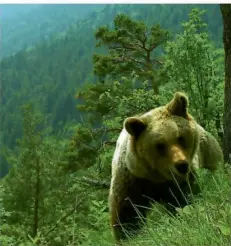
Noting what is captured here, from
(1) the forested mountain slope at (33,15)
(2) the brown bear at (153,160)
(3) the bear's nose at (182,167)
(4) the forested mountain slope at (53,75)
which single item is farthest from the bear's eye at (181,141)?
(4) the forested mountain slope at (53,75)

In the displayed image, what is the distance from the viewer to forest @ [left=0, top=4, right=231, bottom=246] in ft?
13.5

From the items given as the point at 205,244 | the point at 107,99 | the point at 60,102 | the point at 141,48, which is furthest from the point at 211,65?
the point at 60,102

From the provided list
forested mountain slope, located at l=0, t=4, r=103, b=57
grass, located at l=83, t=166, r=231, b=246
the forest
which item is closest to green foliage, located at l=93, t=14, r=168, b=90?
the forest

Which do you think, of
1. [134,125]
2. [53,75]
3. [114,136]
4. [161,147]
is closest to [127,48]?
[114,136]

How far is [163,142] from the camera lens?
4.51 m

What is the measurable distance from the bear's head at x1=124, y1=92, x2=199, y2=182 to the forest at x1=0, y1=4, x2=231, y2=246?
0.31 metres

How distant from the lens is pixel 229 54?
20.0ft

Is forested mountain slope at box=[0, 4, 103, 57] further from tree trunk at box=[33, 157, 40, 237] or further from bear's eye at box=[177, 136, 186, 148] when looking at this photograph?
tree trunk at box=[33, 157, 40, 237]

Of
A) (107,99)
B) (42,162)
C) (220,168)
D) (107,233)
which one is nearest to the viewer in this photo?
(220,168)

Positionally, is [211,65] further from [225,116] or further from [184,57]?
[225,116]

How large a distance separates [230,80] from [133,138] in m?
Result: 1.93

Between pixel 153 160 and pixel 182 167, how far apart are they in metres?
0.36

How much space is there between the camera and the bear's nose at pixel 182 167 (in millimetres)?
4309

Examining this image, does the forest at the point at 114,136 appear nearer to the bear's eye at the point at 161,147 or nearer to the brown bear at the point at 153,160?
the brown bear at the point at 153,160
